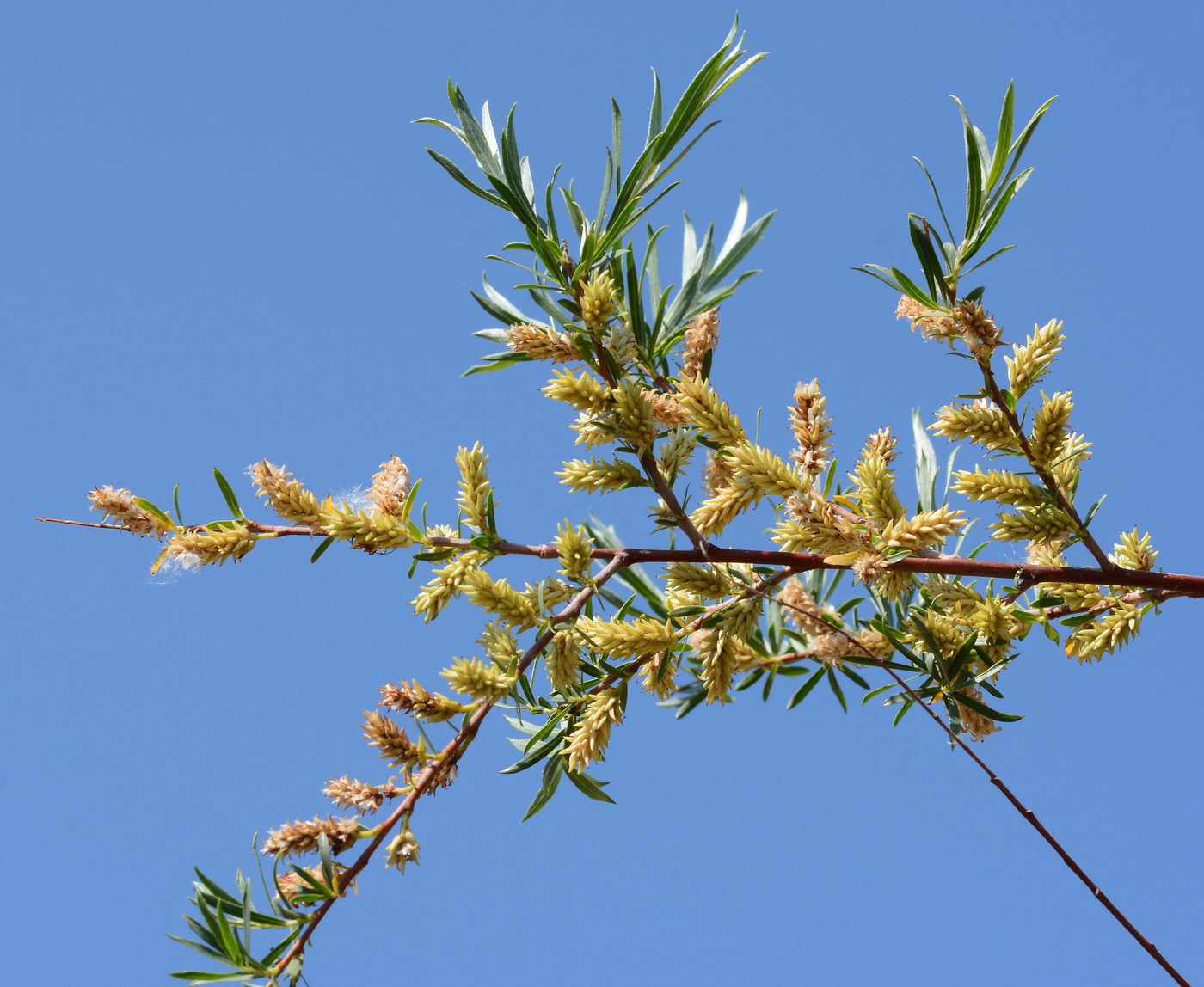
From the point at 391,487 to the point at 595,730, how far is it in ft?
1.74

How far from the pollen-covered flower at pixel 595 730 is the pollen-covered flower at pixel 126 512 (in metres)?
0.76

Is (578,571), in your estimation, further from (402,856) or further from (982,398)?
(982,398)

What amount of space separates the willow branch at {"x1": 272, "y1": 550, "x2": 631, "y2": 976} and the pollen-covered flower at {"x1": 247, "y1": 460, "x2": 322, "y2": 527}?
0.41 meters

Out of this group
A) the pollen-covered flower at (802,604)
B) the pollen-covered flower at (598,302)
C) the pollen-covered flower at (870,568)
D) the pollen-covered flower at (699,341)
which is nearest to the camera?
the pollen-covered flower at (870,568)

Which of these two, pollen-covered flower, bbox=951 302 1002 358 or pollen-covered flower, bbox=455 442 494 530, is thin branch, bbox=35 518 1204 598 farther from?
pollen-covered flower, bbox=951 302 1002 358

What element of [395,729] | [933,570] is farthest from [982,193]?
[395,729]

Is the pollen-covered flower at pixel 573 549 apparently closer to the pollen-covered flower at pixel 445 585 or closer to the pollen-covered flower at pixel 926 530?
the pollen-covered flower at pixel 445 585

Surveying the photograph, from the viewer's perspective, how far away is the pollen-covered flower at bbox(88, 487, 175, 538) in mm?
1828

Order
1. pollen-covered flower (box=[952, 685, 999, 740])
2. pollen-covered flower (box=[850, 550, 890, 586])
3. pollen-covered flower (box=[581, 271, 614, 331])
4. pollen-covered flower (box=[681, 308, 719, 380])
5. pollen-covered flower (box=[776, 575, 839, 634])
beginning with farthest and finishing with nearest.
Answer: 1. pollen-covered flower (box=[776, 575, 839, 634])
2. pollen-covered flower (box=[952, 685, 999, 740])
3. pollen-covered flower (box=[681, 308, 719, 380])
4. pollen-covered flower (box=[581, 271, 614, 331])
5. pollen-covered flower (box=[850, 550, 890, 586])

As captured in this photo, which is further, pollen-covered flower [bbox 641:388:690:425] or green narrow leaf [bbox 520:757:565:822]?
green narrow leaf [bbox 520:757:565:822]

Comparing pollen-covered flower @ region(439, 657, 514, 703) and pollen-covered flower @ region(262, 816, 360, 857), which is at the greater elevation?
pollen-covered flower @ region(439, 657, 514, 703)

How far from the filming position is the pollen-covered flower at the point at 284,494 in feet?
5.94

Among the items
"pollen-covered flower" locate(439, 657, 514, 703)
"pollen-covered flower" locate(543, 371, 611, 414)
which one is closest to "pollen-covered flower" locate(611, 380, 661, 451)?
"pollen-covered flower" locate(543, 371, 611, 414)

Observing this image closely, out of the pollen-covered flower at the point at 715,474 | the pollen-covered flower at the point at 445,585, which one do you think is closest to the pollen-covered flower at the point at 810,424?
the pollen-covered flower at the point at 715,474
